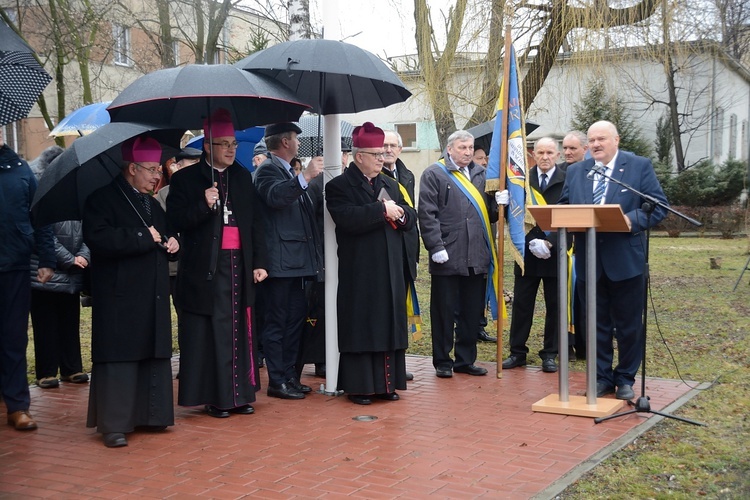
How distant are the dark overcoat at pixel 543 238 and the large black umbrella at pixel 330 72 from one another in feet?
6.64

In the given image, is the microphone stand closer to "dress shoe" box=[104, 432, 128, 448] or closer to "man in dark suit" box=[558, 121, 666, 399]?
"man in dark suit" box=[558, 121, 666, 399]

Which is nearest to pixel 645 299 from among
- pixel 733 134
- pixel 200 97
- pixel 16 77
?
pixel 200 97

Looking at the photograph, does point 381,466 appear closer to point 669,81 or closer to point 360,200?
point 360,200

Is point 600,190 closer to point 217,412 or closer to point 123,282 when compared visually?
point 217,412

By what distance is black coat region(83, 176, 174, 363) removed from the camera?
20.3 ft

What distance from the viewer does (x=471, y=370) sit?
856 cm

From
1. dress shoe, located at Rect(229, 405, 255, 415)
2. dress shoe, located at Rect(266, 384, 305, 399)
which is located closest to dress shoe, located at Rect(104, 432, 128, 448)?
dress shoe, located at Rect(229, 405, 255, 415)

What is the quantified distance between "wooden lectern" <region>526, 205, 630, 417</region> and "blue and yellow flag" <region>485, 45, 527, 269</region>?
1088 millimetres

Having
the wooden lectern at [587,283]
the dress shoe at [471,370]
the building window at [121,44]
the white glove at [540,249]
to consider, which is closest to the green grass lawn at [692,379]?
the wooden lectern at [587,283]

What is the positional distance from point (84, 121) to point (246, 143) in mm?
1625

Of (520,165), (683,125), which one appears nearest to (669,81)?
(683,125)

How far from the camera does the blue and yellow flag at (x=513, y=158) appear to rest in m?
8.17

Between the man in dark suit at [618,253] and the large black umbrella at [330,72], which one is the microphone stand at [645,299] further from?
the large black umbrella at [330,72]

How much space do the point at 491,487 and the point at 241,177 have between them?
10.6 feet
